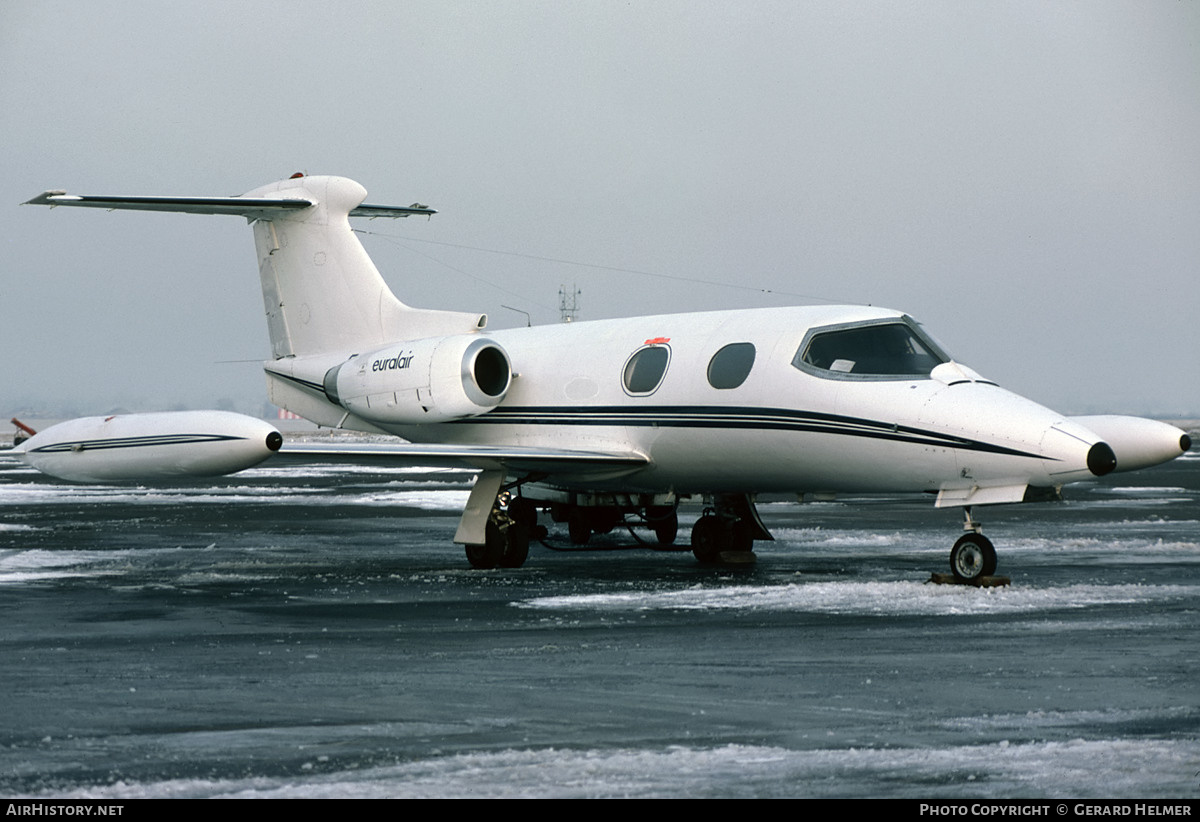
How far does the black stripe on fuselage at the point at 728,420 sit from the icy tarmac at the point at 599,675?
1.33 meters

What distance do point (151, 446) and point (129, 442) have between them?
16.2 inches

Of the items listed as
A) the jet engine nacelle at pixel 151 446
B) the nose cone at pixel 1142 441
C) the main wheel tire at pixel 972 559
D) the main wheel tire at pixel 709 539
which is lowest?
the main wheel tire at pixel 709 539

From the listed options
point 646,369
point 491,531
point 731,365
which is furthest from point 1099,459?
point 491,531

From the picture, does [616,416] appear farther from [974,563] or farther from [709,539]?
[974,563]

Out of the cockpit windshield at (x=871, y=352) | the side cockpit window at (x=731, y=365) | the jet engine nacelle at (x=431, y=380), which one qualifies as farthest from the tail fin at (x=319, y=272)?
the cockpit windshield at (x=871, y=352)

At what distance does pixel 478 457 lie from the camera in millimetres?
15203

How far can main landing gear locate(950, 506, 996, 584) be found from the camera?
12547 mm

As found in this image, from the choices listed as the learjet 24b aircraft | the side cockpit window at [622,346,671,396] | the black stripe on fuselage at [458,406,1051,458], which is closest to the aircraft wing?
the learjet 24b aircraft

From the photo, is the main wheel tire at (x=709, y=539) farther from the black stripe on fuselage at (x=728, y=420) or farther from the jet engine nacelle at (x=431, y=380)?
the jet engine nacelle at (x=431, y=380)

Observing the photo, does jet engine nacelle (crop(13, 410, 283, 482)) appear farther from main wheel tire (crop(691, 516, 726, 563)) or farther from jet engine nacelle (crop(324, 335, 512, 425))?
main wheel tire (crop(691, 516, 726, 563))

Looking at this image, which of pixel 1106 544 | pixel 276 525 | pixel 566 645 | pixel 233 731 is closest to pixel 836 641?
pixel 566 645

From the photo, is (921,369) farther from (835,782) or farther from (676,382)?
(835,782)

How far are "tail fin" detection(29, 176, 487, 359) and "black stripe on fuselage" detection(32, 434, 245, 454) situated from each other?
4.90m

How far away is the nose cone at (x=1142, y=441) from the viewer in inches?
561
